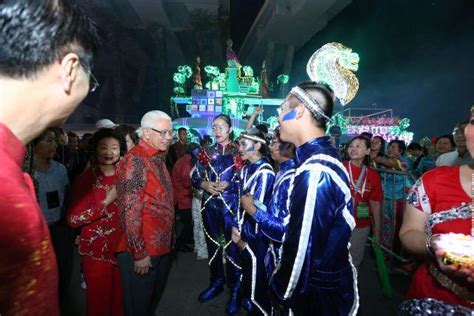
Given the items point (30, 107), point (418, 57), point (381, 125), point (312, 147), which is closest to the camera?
point (30, 107)

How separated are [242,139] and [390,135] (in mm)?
33711

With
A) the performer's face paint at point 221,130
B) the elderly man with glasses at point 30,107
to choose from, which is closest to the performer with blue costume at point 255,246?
the performer's face paint at point 221,130

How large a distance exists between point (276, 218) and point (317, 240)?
0.57 metres

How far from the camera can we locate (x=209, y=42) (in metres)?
34.8

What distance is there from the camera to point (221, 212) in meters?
4.18

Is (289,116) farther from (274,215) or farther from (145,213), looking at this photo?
(145,213)

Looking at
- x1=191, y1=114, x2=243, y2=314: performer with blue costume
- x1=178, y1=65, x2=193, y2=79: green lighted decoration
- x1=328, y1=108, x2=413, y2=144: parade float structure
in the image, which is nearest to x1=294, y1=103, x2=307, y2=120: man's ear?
x1=191, y1=114, x2=243, y2=314: performer with blue costume

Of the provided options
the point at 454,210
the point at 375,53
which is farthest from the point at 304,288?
the point at 375,53

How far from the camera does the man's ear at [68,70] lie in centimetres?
88

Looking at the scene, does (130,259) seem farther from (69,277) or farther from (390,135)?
(390,135)

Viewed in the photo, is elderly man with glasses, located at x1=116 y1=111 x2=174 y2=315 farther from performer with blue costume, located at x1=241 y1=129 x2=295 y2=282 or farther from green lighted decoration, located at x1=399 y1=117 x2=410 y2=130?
green lighted decoration, located at x1=399 y1=117 x2=410 y2=130

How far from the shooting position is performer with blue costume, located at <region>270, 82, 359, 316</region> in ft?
5.38

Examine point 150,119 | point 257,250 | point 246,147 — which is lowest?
point 257,250

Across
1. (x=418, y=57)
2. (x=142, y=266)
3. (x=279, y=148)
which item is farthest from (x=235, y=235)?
(x=418, y=57)
